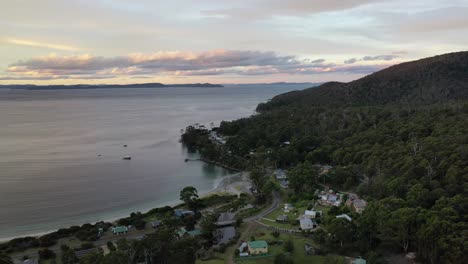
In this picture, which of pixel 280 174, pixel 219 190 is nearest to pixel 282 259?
pixel 219 190

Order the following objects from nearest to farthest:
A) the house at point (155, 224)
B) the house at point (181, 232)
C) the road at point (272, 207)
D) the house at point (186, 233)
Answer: the house at point (181, 232), the house at point (186, 233), the house at point (155, 224), the road at point (272, 207)

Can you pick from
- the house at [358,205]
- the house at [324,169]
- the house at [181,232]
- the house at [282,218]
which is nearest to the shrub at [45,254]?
the house at [181,232]

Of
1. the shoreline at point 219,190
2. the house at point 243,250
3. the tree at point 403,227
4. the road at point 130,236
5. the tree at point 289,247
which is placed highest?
the tree at point 403,227

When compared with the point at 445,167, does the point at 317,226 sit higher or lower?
lower

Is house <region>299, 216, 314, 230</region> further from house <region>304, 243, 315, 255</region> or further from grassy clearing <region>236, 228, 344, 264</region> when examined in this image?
house <region>304, 243, 315, 255</region>

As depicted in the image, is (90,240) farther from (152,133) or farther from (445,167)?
(152,133)

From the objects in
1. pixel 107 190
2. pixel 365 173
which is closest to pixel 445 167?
pixel 365 173

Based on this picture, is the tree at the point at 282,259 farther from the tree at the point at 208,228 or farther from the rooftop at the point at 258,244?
the tree at the point at 208,228

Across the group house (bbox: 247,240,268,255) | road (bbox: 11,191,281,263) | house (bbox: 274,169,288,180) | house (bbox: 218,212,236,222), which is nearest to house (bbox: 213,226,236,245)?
house (bbox: 218,212,236,222)

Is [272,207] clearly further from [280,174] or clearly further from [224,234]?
A: [280,174]
